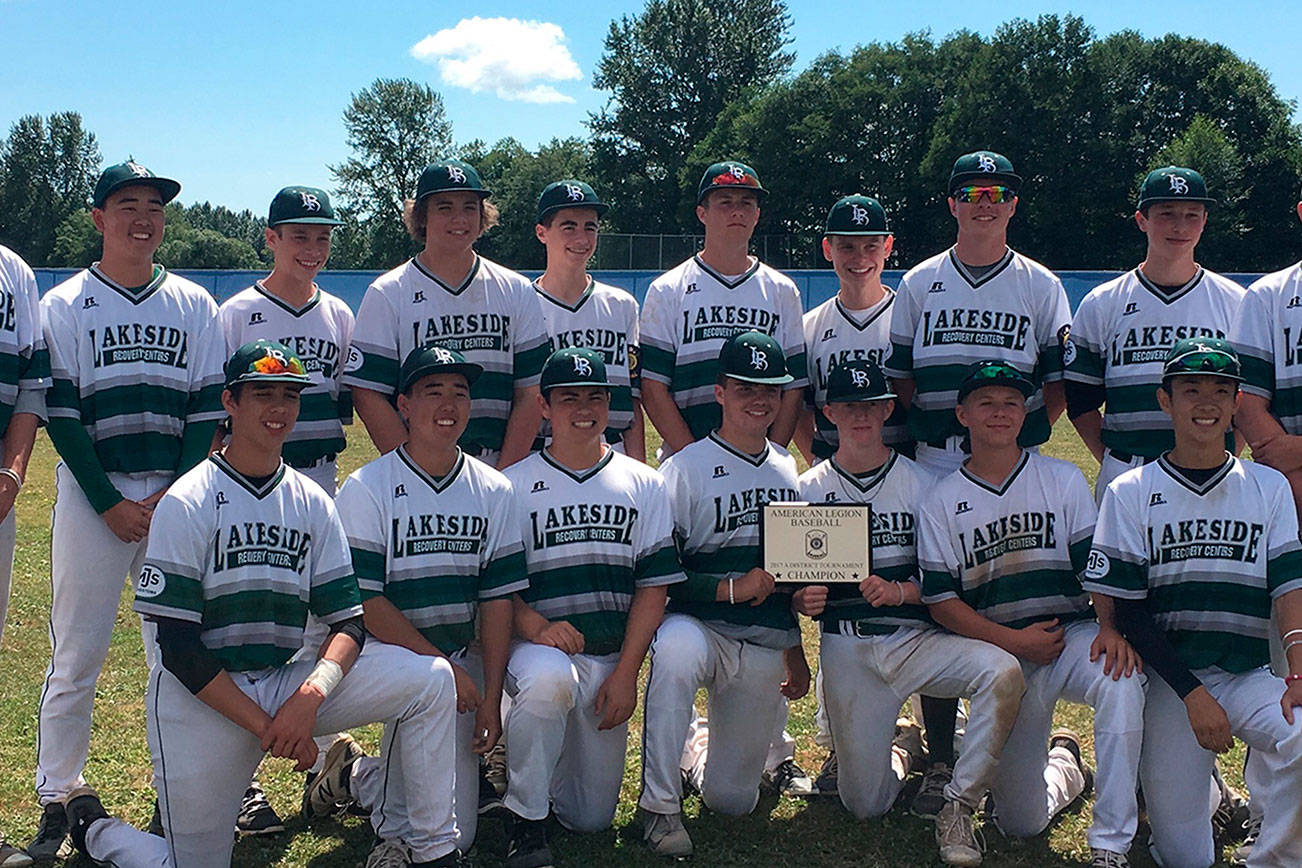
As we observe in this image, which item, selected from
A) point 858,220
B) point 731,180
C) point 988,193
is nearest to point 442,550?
point 731,180

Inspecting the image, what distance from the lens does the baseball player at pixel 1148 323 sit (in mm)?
4922

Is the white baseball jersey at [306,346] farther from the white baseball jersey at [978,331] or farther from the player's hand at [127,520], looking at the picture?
the white baseball jersey at [978,331]

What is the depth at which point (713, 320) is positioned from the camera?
5539mm

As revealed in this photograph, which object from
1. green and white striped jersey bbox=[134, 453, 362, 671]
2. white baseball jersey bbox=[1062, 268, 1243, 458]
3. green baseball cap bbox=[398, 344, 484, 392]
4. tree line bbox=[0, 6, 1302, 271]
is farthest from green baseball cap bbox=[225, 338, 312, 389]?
tree line bbox=[0, 6, 1302, 271]

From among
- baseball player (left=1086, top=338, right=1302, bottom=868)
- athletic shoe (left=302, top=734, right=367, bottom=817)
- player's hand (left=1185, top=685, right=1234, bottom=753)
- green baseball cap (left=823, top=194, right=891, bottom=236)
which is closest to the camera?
player's hand (left=1185, top=685, right=1234, bottom=753)

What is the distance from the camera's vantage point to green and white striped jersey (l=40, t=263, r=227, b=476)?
4551 millimetres

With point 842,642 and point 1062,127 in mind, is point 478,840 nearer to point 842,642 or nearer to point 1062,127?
point 842,642

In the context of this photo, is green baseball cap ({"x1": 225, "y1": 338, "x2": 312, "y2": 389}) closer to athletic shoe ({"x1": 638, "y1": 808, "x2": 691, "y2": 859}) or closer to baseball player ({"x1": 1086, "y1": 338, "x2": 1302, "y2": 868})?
athletic shoe ({"x1": 638, "y1": 808, "x2": 691, "y2": 859})

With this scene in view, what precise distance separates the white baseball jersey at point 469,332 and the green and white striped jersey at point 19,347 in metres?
1.21

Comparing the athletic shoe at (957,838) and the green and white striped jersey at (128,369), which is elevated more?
the green and white striped jersey at (128,369)

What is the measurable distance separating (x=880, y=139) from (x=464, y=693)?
4858cm

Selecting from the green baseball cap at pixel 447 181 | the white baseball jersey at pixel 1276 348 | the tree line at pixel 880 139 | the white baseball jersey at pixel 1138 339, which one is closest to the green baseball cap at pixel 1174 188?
the white baseball jersey at pixel 1138 339

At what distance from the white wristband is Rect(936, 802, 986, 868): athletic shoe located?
2325mm

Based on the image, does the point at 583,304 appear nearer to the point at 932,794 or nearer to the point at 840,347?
the point at 840,347
